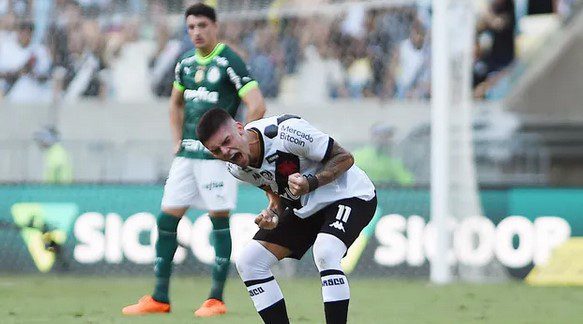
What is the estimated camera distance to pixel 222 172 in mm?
10305

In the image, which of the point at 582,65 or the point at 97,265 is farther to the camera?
the point at 582,65

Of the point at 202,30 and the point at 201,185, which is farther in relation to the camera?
the point at 201,185

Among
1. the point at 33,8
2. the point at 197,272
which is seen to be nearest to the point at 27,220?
the point at 197,272

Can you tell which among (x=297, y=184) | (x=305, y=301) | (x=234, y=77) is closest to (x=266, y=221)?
(x=297, y=184)

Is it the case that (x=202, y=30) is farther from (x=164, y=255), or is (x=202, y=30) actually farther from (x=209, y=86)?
(x=164, y=255)

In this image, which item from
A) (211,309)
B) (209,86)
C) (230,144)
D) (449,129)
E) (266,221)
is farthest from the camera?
(449,129)

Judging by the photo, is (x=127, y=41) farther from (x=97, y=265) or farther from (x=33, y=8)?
(x=97, y=265)

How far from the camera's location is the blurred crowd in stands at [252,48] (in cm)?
1841

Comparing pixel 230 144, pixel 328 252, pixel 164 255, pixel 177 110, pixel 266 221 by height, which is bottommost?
pixel 164 255

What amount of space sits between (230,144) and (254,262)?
93 centimetres

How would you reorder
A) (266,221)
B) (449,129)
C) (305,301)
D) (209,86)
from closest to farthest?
1. (266,221)
2. (209,86)
3. (305,301)
4. (449,129)

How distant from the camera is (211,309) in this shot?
999 cm

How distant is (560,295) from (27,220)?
268 inches

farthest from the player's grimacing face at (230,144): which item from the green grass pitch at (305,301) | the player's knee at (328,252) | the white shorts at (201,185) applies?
the white shorts at (201,185)
